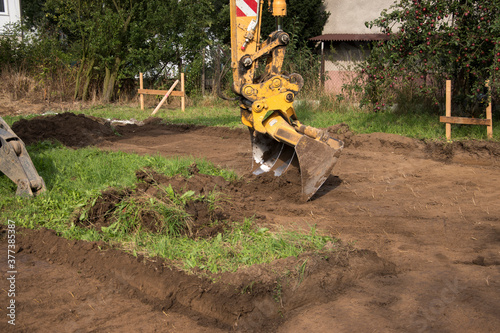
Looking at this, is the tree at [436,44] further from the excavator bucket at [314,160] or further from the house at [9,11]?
the house at [9,11]

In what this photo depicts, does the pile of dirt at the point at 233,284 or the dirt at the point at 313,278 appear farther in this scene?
the pile of dirt at the point at 233,284

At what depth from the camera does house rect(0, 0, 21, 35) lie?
67.6 feet

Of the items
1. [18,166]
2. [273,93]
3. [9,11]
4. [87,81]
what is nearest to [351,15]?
[87,81]

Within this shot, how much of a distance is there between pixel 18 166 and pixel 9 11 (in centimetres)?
1861

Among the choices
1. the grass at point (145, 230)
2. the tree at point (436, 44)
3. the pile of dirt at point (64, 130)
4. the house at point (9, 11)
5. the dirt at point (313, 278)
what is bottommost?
the dirt at point (313, 278)

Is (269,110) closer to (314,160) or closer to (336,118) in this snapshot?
(314,160)

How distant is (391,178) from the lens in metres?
6.88

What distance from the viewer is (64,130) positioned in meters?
9.61

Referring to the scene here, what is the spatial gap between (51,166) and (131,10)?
11955 mm

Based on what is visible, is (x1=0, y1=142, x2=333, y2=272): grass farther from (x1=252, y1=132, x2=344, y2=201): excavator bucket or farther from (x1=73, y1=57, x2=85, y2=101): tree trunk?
(x1=73, y1=57, x2=85, y2=101): tree trunk

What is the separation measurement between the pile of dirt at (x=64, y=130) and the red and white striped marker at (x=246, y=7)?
14.7 feet

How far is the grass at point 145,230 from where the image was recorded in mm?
3988

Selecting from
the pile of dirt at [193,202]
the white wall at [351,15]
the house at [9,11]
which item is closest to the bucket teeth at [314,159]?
the pile of dirt at [193,202]

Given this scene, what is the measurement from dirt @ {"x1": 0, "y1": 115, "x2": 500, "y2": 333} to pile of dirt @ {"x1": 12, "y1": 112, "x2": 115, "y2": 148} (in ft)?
13.9
